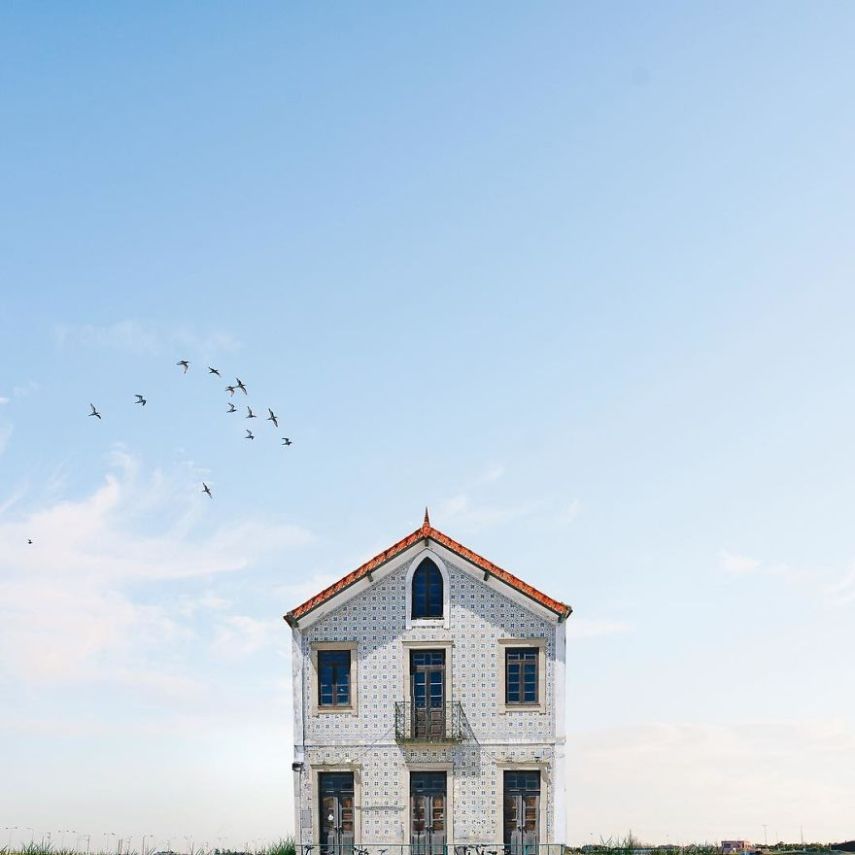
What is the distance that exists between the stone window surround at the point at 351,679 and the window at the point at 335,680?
0.11m

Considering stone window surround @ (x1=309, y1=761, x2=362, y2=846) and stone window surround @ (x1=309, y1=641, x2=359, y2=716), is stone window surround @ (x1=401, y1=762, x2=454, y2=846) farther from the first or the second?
stone window surround @ (x1=309, y1=641, x2=359, y2=716)

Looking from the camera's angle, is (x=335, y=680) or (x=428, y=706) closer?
(x=428, y=706)

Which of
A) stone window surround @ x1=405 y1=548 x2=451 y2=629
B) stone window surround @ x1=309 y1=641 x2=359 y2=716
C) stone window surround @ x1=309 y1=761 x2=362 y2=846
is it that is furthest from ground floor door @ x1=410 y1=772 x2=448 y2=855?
stone window surround @ x1=405 y1=548 x2=451 y2=629

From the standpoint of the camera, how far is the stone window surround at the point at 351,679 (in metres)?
37.0

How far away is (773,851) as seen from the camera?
1553 inches

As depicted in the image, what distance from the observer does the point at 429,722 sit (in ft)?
121

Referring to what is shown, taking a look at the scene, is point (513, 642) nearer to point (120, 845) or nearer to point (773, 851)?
point (773, 851)

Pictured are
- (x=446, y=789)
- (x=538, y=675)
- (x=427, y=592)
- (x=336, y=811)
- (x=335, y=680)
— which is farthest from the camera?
(x=427, y=592)

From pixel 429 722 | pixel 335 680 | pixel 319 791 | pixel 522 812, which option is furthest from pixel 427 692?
pixel 522 812

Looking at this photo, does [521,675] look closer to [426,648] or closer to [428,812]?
[426,648]

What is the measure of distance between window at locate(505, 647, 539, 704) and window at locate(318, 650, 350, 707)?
14.3 feet

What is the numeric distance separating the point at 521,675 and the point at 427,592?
3401mm

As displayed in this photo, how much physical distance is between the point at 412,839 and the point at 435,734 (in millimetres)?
2823

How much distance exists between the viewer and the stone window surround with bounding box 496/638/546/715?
3675cm
